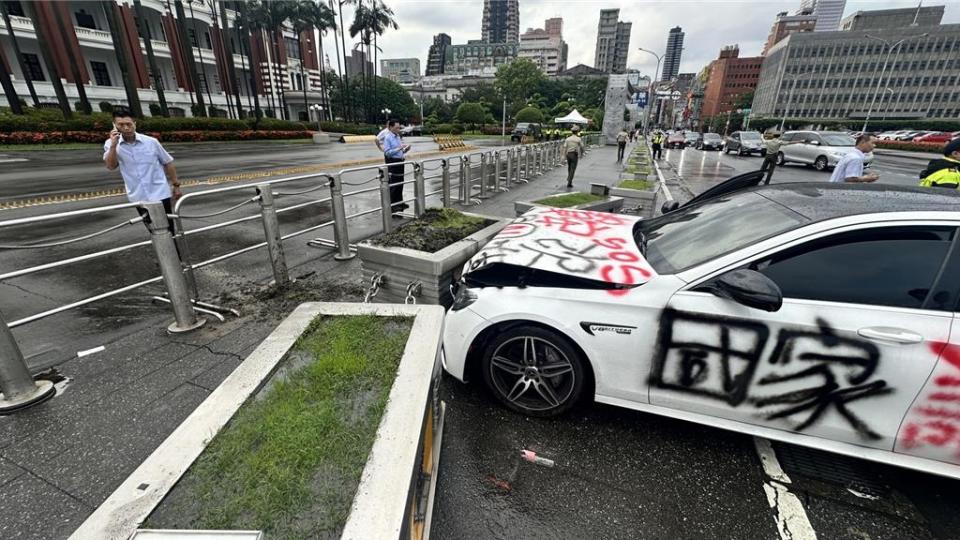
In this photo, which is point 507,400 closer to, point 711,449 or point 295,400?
point 711,449

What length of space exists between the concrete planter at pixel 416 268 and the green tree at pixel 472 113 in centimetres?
6047

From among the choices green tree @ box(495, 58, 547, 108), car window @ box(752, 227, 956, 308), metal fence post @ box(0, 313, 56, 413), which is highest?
green tree @ box(495, 58, 547, 108)

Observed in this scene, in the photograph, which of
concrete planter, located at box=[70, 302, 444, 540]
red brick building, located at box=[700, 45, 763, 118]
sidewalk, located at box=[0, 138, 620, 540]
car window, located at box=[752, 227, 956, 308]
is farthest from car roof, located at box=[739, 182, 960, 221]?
red brick building, located at box=[700, 45, 763, 118]

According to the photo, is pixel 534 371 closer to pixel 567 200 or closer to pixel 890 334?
pixel 890 334

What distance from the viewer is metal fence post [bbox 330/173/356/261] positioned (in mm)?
5250

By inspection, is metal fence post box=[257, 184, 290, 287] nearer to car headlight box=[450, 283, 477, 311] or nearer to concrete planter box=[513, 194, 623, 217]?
car headlight box=[450, 283, 477, 311]

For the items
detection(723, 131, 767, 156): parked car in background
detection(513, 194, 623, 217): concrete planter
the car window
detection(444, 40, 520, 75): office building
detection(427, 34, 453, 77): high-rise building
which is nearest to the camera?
the car window

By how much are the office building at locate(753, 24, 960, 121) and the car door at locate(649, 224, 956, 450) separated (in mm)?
113403

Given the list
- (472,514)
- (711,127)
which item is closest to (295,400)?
(472,514)

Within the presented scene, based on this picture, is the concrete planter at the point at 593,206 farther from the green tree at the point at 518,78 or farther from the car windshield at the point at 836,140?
the green tree at the point at 518,78

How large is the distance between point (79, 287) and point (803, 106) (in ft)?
421

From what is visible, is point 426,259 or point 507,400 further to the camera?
point 426,259

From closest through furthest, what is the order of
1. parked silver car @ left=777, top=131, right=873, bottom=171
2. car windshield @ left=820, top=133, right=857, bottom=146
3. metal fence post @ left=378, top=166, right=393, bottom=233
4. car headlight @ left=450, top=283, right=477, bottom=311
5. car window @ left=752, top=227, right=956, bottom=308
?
1. car window @ left=752, top=227, right=956, bottom=308
2. car headlight @ left=450, top=283, right=477, bottom=311
3. metal fence post @ left=378, top=166, right=393, bottom=233
4. parked silver car @ left=777, top=131, right=873, bottom=171
5. car windshield @ left=820, top=133, right=857, bottom=146

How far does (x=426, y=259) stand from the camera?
11.9 ft
